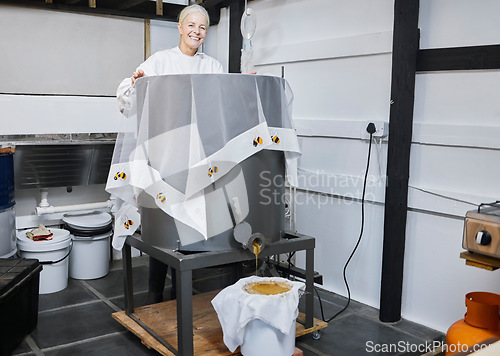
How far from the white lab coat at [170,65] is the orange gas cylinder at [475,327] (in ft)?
5.98

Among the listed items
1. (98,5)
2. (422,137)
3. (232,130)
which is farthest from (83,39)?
(422,137)

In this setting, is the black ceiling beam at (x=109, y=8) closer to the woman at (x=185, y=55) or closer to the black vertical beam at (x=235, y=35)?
the black vertical beam at (x=235, y=35)

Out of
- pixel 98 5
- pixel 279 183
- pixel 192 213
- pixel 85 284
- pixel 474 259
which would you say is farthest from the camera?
pixel 98 5

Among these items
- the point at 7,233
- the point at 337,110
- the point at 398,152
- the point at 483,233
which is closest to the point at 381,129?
the point at 398,152

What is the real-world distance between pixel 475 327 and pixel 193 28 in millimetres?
2012

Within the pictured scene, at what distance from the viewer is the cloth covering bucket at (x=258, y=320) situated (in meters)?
2.11

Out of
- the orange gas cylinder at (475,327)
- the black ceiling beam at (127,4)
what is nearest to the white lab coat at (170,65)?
the black ceiling beam at (127,4)

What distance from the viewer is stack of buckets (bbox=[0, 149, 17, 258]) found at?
303 cm

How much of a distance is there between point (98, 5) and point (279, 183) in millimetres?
2197

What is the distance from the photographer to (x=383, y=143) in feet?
9.49

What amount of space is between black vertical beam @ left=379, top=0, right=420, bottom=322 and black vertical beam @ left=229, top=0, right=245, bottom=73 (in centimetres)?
142

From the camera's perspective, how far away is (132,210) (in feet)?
8.26

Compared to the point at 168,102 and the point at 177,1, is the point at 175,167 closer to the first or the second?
the point at 168,102

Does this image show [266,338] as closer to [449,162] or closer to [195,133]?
[195,133]
